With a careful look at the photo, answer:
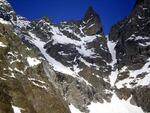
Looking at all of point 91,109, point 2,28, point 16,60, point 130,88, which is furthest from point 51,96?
point 130,88

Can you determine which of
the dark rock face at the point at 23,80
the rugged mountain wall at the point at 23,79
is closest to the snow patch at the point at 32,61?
the rugged mountain wall at the point at 23,79

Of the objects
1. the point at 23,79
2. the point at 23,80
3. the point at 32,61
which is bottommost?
the point at 23,80

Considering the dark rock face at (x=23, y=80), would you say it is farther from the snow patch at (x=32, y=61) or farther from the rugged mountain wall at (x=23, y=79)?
the snow patch at (x=32, y=61)

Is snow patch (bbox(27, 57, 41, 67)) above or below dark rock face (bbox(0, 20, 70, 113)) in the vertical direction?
above

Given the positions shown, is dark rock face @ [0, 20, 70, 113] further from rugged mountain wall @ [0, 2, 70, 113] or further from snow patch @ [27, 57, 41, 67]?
snow patch @ [27, 57, 41, 67]

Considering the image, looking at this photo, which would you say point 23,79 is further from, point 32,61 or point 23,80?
point 32,61

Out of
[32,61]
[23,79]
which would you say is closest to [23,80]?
[23,79]

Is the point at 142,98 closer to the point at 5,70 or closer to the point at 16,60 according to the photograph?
the point at 16,60

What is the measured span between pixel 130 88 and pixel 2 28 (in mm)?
99933

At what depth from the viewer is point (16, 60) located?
356ft

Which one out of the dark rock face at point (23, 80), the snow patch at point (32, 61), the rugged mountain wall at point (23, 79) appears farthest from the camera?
the snow patch at point (32, 61)

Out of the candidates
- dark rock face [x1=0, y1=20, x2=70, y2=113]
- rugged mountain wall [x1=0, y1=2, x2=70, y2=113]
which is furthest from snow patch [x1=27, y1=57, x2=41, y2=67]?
dark rock face [x1=0, y1=20, x2=70, y2=113]

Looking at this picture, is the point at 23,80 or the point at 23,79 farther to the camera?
the point at 23,79

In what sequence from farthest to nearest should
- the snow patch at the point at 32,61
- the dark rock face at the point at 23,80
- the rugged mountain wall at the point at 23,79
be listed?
1. the snow patch at the point at 32,61
2. the dark rock face at the point at 23,80
3. the rugged mountain wall at the point at 23,79
